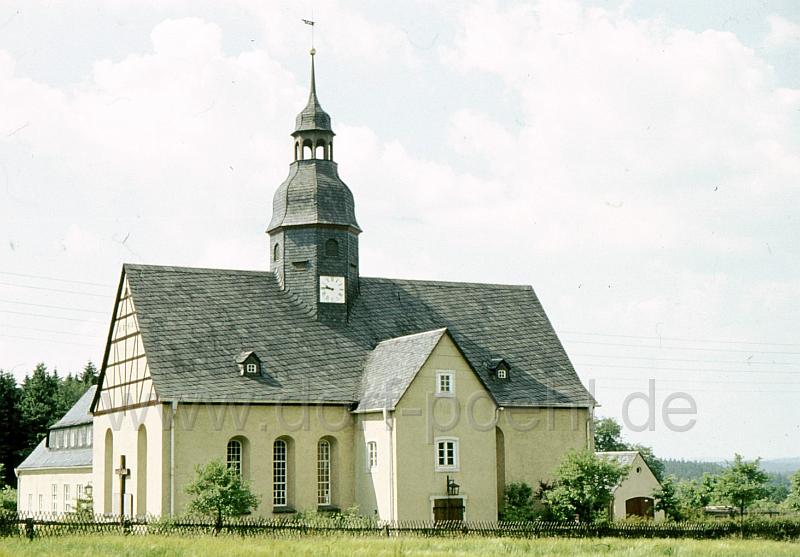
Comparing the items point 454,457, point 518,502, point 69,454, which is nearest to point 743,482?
point 518,502

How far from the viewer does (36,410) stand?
8425 centimetres

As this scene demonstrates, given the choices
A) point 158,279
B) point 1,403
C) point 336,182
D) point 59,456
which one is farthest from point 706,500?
point 1,403

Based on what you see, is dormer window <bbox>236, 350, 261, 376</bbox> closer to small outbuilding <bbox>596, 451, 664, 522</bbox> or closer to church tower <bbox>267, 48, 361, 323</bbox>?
church tower <bbox>267, 48, 361, 323</bbox>

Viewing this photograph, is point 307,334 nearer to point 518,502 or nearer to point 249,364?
point 249,364

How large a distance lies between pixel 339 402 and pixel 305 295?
578 cm

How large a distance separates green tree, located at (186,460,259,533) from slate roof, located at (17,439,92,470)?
57.7ft

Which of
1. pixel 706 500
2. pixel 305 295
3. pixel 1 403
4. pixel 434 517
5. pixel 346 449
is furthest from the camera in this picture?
pixel 1 403

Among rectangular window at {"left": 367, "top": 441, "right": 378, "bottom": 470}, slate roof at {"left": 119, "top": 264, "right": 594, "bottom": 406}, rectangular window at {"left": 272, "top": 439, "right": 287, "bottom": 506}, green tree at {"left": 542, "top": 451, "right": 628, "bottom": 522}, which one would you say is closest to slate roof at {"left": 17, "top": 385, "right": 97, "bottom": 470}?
slate roof at {"left": 119, "top": 264, "right": 594, "bottom": 406}

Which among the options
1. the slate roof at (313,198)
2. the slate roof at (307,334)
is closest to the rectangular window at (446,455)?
the slate roof at (307,334)

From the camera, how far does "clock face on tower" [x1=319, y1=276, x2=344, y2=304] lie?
4806 centimetres

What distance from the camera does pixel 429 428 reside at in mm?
42438

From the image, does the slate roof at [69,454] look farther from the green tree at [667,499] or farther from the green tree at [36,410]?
the green tree at [667,499]

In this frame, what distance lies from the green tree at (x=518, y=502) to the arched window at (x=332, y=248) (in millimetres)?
12595

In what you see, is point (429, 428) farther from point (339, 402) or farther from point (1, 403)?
point (1, 403)
